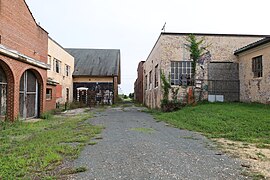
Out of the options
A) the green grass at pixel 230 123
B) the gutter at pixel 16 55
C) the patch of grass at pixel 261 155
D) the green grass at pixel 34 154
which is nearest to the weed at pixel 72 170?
the green grass at pixel 34 154

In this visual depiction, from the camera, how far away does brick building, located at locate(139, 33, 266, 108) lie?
18406 mm

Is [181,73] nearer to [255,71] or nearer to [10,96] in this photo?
[255,71]

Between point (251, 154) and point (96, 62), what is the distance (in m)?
31.1

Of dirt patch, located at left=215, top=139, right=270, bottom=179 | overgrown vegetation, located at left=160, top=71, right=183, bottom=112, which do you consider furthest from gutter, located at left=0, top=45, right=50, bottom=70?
dirt patch, located at left=215, top=139, right=270, bottom=179

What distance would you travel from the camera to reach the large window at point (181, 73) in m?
18.6

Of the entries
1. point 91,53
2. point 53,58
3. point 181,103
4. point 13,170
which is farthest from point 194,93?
point 91,53

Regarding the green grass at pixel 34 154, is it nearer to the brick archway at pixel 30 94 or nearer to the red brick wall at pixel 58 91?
the brick archway at pixel 30 94

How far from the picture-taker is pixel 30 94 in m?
14.1

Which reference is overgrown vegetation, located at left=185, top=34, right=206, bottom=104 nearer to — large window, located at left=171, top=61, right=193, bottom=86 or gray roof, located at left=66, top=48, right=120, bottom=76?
large window, located at left=171, top=61, right=193, bottom=86

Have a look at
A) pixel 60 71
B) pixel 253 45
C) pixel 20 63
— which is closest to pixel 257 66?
pixel 253 45

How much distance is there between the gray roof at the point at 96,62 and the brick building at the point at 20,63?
17355mm

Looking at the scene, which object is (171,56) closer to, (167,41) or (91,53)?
(167,41)

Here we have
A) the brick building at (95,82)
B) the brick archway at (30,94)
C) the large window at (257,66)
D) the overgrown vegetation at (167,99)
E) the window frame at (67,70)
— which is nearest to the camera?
the brick archway at (30,94)

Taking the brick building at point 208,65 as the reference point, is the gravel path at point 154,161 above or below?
below
